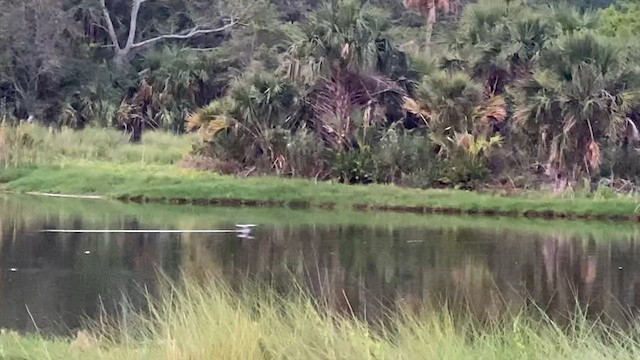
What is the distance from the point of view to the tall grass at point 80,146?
100 ft

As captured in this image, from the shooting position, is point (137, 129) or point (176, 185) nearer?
point (176, 185)

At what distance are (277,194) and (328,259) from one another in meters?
9.54

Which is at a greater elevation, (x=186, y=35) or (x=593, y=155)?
(x=186, y=35)

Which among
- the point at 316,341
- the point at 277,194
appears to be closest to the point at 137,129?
the point at 277,194

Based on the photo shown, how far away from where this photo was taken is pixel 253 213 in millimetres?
24094

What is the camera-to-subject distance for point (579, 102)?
24.5 m

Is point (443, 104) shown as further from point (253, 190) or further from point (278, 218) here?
point (278, 218)

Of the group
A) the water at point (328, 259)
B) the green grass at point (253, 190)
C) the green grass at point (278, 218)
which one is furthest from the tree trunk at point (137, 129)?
the water at point (328, 259)

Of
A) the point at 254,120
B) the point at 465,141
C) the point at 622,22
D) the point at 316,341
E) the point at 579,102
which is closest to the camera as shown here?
the point at 316,341

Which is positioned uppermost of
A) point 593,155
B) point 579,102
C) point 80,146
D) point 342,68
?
point 342,68

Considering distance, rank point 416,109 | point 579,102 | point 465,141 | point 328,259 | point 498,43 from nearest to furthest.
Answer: point 328,259, point 579,102, point 465,141, point 416,109, point 498,43

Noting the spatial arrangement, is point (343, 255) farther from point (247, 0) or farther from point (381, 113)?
point (247, 0)

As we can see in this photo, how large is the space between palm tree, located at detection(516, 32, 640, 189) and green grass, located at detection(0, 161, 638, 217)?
45.3 inches

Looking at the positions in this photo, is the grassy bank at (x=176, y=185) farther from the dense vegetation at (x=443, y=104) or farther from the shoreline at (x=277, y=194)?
the dense vegetation at (x=443, y=104)
